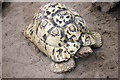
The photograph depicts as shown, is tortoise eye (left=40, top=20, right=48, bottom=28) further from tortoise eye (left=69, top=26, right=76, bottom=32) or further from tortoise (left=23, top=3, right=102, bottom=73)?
tortoise eye (left=69, top=26, right=76, bottom=32)

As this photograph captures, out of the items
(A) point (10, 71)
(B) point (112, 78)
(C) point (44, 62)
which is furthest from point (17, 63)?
(B) point (112, 78)

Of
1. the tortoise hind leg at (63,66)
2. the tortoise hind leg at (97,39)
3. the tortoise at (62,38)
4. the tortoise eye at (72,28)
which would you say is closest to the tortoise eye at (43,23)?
the tortoise at (62,38)

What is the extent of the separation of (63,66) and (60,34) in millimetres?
595

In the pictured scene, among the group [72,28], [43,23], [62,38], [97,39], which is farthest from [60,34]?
[97,39]

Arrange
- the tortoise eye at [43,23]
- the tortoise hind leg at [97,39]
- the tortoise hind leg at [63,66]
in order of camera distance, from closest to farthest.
Result: the tortoise hind leg at [63,66]
the tortoise eye at [43,23]
the tortoise hind leg at [97,39]

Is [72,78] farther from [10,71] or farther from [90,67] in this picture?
[10,71]

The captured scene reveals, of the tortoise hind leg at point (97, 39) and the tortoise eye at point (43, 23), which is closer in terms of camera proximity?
the tortoise eye at point (43, 23)

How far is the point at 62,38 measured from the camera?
4.04 m

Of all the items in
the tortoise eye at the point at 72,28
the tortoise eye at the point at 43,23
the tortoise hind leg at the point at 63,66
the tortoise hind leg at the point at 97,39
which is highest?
the tortoise eye at the point at 43,23

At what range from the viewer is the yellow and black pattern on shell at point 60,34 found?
4.02 meters

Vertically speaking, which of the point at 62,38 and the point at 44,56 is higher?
the point at 62,38

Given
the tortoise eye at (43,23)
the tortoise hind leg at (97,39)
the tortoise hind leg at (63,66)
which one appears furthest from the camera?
the tortoise hind leg at (97,39)

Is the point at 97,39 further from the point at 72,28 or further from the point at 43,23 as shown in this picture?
the point at 43,23

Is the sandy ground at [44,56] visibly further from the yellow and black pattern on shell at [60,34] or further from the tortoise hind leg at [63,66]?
the yellow and black pattern on shell at [60,34]
